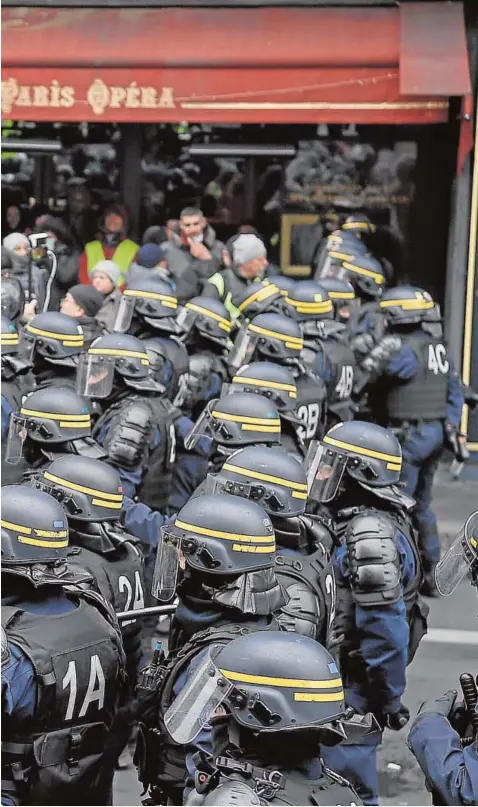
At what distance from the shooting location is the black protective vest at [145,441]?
6.55 m

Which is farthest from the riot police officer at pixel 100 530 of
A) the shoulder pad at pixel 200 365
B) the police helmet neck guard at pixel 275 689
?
the shoulder pad at pixel 200 365

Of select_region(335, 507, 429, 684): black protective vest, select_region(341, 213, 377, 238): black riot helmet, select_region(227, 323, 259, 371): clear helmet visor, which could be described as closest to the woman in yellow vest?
select_region(341, 213, 377, 238): black riot helmet

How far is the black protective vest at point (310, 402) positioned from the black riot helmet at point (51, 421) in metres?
2.02

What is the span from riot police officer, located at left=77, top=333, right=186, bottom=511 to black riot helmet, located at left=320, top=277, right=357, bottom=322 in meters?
3.19

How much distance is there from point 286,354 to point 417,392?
1.60 meters

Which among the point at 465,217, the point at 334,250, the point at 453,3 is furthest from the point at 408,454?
the point at 453,3

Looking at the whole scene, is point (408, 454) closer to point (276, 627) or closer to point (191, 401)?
point (191, 401)

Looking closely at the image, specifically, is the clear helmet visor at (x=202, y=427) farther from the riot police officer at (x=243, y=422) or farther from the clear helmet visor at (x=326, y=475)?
the clear helmet visor at (x=326, y=475)

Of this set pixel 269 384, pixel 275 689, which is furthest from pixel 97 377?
pixel 275 689

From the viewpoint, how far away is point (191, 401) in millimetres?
8234

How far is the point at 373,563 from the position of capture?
5176 mm

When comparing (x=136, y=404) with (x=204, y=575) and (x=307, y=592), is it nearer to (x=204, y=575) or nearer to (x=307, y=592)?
(x=307, y=592)

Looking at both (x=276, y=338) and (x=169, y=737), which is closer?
(x=169, y=737)

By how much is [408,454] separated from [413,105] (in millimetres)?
4171
